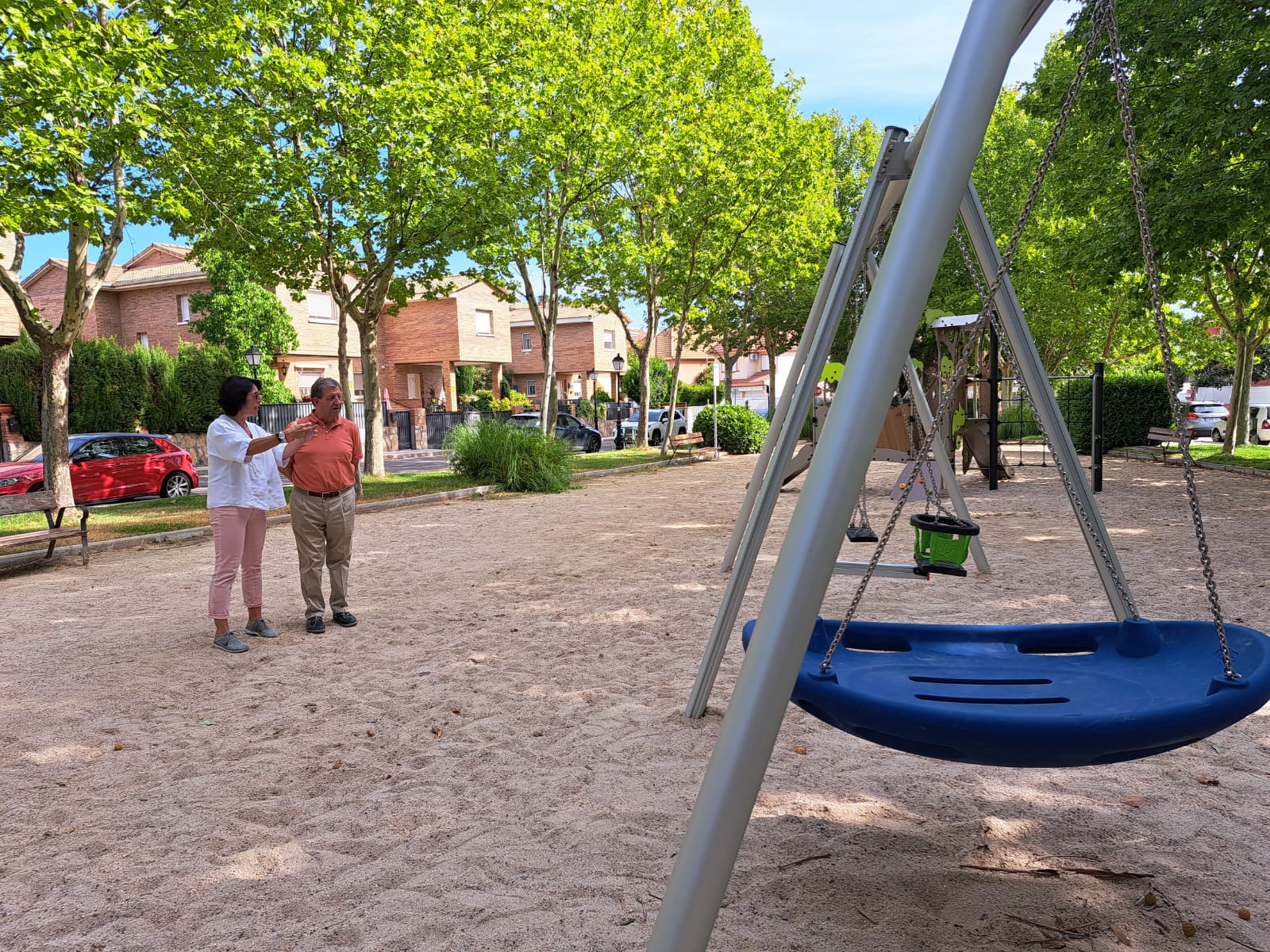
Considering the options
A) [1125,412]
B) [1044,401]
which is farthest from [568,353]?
[1044,401]

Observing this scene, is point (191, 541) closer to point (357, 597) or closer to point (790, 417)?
point (357, 597)

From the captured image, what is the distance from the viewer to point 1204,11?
1144cm

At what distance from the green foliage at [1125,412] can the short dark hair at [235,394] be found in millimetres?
21232

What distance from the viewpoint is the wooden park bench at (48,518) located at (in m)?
8.77

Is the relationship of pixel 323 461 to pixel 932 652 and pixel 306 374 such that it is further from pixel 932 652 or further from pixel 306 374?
pixel 306 374

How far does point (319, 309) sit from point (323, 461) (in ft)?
120

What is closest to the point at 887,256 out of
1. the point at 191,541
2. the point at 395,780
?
the point at 395,780

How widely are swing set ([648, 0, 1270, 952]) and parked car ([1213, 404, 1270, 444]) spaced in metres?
29.2

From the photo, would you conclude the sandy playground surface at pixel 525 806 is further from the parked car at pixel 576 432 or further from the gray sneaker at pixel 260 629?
the parked car at pixel 576 432

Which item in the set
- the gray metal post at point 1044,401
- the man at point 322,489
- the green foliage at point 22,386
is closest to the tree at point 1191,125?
the gray metal post at point 1044,401

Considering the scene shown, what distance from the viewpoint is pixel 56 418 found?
12422 mm

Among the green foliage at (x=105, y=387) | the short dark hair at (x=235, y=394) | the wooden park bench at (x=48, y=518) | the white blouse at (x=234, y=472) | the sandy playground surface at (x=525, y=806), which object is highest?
the green foliage at (x=105, y=387)

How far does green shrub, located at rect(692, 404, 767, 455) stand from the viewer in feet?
89.6

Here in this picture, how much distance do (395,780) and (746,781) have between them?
2478 millimetres
